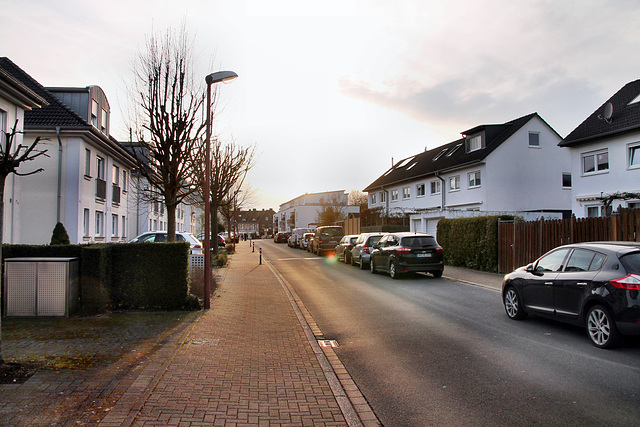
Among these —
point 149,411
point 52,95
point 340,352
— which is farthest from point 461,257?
point 52,95

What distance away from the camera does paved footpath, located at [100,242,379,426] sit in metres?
4.12

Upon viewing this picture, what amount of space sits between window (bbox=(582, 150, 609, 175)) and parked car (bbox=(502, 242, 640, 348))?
59.4 ft

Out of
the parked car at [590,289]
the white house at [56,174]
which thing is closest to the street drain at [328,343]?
the parked car at [590,289]

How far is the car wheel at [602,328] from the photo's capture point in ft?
20.7

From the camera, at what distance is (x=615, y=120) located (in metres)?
22.7

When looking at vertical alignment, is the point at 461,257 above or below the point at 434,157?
below

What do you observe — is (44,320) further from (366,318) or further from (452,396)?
(452,396)

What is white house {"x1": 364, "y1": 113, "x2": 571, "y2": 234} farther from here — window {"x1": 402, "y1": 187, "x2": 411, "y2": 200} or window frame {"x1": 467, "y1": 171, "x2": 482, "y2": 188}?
window {"x1": 402, "y1": 187, "x2": 411, "y2": 200}

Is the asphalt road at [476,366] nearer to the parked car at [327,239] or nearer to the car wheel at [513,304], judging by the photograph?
the car wheel at [513,304]

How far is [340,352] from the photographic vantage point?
675 centimetres

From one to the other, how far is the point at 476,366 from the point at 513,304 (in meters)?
3.40

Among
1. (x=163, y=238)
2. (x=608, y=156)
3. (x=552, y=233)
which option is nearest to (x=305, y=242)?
(x=163, y=238)

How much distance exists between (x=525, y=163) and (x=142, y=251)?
96.8 feet

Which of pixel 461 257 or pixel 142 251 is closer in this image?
pixel 142 251
